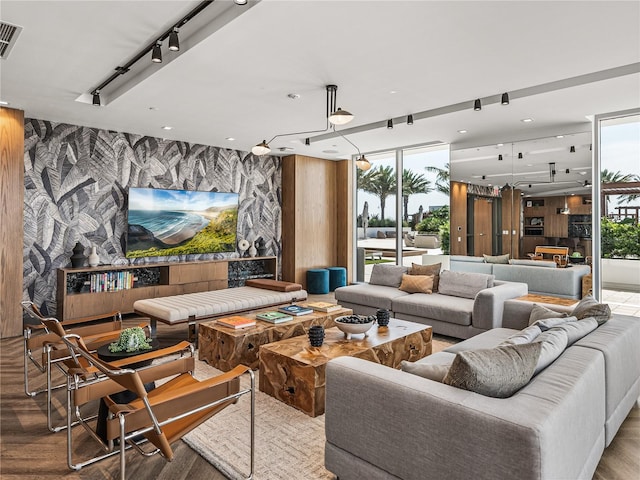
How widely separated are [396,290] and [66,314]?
14.5ft

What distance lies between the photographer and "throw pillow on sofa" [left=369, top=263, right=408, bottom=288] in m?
5.88

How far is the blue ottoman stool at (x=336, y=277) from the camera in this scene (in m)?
8.27

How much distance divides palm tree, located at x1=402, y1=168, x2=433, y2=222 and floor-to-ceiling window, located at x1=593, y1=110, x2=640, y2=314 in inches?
104

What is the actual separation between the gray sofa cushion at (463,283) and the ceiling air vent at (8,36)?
4958 mm

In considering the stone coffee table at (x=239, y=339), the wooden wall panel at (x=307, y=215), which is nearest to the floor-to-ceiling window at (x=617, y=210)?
the stone coffee table at (x=239, y=339)

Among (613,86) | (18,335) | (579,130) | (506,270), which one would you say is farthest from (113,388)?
(579,130)

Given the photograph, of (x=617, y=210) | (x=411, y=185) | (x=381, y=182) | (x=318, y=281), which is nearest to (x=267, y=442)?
(x=617, y=210)

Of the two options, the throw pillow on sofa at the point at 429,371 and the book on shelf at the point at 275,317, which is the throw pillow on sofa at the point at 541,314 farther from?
the book on shelf at the point at 275,317

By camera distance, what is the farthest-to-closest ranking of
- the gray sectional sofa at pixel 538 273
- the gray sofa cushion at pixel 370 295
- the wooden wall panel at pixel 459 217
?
the wooden wall panel at pixel 459 217 < the gray sectional sofa at pixel 538 273 < the gray sofa cushion at pixel 370 295

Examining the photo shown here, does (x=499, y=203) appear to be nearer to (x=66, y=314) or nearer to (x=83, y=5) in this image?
(x=83, y=5)

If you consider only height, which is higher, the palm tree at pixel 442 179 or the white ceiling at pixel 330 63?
the white ceiling at pixel 330 63

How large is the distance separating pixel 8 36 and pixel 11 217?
8.84 ft

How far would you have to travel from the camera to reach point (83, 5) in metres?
2.70

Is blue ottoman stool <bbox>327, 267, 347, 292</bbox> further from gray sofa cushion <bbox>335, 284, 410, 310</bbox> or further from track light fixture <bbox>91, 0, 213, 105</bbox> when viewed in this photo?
track light fixture <bbox>91, 0, 213, 105</bbox>
